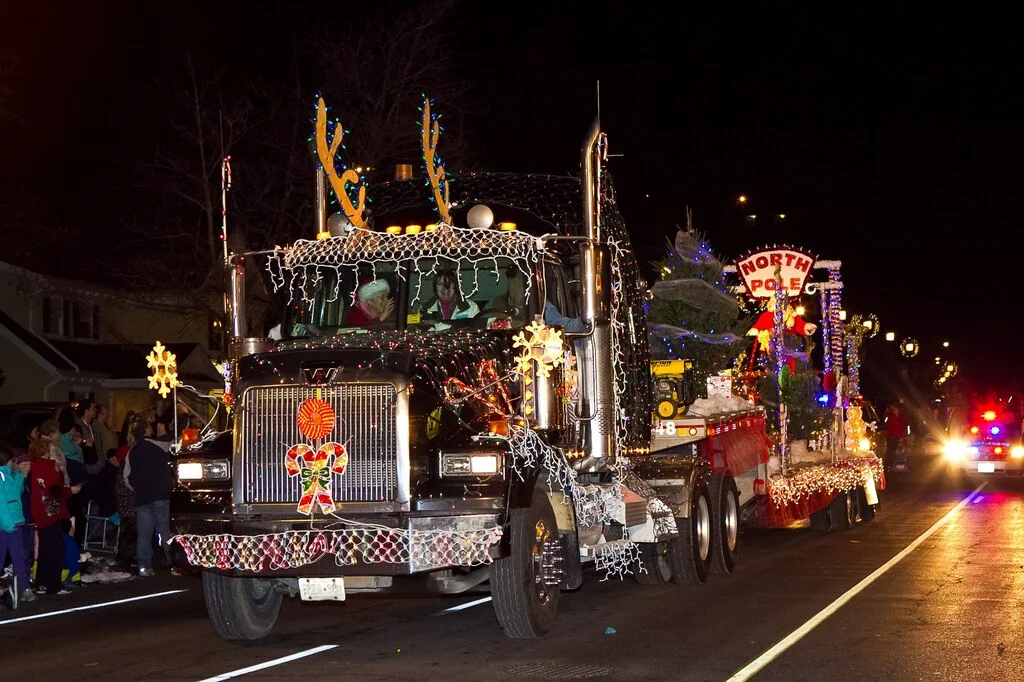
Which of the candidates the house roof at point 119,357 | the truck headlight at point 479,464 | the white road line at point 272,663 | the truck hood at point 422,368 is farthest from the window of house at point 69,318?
the truck headlight at point 479,464

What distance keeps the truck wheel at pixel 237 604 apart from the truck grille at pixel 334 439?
3.14 feet

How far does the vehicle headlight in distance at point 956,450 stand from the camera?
34094 millimetres

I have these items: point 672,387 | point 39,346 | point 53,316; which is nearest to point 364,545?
point 672,387

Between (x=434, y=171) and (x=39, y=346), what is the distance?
90.2 feet

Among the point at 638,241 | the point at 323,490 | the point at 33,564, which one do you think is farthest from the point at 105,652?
the point at 638,241

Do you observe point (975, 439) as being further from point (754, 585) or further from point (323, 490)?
point (323, 490)

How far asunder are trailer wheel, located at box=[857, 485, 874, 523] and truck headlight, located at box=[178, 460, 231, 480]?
40.9 ft

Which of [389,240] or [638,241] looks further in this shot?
[638,241]

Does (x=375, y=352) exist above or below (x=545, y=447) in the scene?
above

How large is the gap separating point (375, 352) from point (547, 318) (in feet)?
6.65

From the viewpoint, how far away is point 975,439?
34000mm

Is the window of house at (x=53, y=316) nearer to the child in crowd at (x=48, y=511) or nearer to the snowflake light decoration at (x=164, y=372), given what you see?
the child in crowd at (x=48, y=511)

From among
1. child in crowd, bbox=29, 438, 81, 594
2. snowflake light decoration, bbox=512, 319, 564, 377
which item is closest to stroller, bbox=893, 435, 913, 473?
child in crowd, bbox=29, 438, 81, 594

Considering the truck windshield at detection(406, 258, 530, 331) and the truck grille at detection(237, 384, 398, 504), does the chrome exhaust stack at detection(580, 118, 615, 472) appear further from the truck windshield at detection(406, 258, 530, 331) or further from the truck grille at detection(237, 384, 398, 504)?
the truck grille at detection(237, 384, 398, 504)
